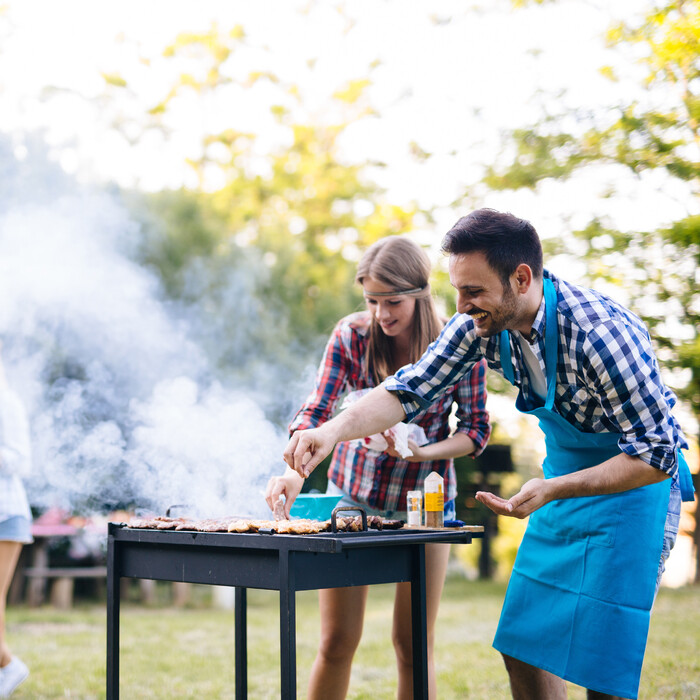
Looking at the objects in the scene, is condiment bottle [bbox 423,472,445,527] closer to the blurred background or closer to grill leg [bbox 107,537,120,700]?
grill leg [bbox 107,537,120,700]

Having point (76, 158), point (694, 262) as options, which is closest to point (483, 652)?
point (694, 262)

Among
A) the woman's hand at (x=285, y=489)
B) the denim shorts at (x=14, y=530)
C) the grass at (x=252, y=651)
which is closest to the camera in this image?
the woman's hand at (x=285, y=489)

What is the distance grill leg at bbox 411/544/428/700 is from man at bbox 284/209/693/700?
23 centimetres

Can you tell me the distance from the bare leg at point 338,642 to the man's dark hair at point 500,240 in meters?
1.27

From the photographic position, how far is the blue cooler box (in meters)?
2.59

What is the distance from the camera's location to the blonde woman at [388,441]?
8.71 ft

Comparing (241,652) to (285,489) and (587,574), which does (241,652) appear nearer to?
(285,489)

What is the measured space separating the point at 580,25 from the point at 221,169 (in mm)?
8055

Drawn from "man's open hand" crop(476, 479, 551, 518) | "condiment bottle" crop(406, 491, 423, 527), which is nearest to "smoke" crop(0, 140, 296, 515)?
"condiment bottle" crop(406, 491, 423, 527)

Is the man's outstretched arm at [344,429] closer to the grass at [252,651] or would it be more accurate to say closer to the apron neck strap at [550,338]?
the apron neck strap at [550,338]

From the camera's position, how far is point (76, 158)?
30.2 ft

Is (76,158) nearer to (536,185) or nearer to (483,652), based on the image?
(536,185)

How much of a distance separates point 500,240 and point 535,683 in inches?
47.8

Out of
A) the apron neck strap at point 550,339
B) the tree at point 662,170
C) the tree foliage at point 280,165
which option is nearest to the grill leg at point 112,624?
the apron neck strap at point 550,339
